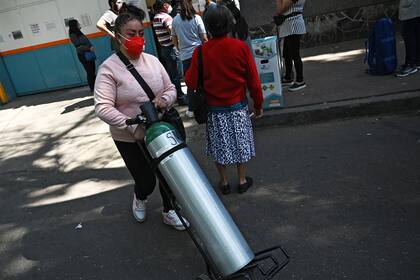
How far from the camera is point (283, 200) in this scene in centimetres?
333

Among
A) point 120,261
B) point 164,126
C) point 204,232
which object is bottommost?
point 120,261

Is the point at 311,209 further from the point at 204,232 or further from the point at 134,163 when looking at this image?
the point at 134,163

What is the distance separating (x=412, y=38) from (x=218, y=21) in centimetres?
375

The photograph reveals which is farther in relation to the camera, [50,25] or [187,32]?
[50,25]

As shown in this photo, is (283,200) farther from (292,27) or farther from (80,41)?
(80,41)

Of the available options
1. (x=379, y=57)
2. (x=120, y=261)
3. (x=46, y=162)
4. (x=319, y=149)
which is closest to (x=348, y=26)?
(x=379, y=57)

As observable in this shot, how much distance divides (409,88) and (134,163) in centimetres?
387

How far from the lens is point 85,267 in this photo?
295cm

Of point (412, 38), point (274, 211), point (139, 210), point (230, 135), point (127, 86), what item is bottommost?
point (274, 211)

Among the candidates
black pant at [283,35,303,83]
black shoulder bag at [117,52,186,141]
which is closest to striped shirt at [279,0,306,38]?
black pant at [283,35,303,83]

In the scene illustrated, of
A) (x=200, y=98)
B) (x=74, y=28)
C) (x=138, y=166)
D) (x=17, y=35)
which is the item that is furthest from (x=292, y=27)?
(x=17, y=35)

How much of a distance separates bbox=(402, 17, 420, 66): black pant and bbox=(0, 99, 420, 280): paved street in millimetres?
1285

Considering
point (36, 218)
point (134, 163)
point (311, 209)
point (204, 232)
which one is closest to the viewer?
point (204, 232)

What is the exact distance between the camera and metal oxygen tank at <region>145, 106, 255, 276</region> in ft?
6.94
